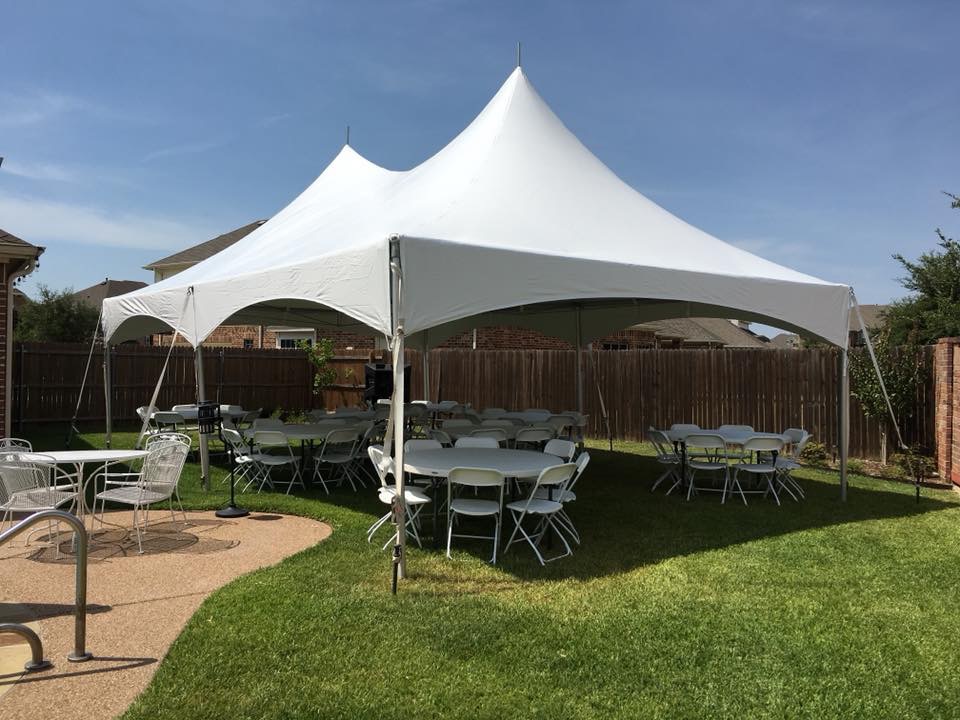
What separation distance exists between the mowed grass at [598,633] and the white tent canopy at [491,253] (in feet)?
6.91

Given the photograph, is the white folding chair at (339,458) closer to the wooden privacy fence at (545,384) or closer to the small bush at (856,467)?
the wooden privacy fence at (545,384)

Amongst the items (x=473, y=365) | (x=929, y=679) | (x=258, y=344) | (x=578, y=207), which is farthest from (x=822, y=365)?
(x=258, y=344)

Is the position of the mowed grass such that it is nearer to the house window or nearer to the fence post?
the fence post

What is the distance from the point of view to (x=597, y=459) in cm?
1259

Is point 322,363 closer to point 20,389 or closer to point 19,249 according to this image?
point 20,389

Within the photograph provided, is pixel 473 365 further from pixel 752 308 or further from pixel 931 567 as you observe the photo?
pixel 931 567

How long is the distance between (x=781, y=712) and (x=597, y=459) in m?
9.15

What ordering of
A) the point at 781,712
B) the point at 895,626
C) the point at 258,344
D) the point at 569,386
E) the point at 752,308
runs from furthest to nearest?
the point at 258,344
the point at 569,386
the point at 752,308
the point at 895,626
the point at 781,712

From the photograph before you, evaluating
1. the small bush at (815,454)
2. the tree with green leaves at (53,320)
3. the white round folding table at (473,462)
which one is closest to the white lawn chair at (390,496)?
the white round folding table at (473,462)

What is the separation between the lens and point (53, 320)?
29.2 m

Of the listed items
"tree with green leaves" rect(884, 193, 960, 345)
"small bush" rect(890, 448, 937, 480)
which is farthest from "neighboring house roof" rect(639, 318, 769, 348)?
"small bush" rect(890, 448, 937, 480)

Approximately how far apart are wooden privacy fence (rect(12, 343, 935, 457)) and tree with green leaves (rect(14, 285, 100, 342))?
12.6 meters

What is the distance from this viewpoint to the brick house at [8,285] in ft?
27.6

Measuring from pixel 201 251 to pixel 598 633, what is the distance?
90.4 feet
